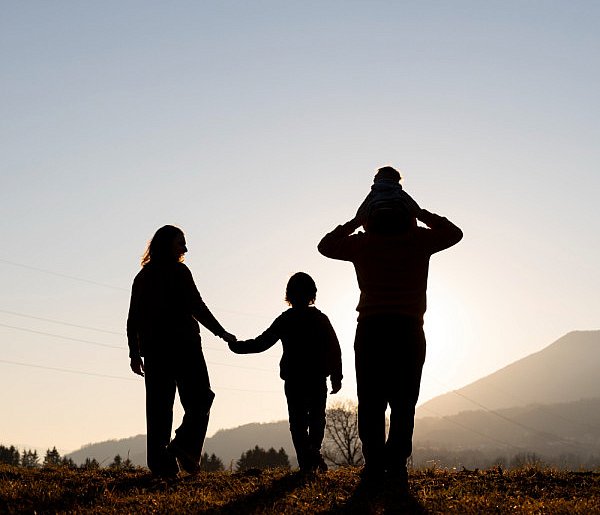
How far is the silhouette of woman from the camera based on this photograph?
926 cm

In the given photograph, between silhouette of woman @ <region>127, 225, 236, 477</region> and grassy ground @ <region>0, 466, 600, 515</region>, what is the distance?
493mm

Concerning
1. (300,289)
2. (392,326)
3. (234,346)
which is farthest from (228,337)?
(392,326)

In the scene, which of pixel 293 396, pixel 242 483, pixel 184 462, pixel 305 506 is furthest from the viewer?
pixel 293 396

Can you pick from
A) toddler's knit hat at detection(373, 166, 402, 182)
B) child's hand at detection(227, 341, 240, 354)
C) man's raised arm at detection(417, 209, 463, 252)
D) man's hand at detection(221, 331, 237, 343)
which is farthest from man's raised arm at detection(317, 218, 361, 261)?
child's hand at detection(227, 341, 240, 354)

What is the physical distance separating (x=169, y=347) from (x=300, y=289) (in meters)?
1.89

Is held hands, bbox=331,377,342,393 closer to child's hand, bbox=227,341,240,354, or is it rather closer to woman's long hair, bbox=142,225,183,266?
child's hand, bbox=227,341,240,354

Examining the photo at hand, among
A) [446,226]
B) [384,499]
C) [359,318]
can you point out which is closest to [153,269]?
[359,318]

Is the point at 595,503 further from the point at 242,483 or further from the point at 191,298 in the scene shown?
the point at 191,298

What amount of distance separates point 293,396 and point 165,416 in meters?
1.77

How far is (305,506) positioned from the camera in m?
6.40

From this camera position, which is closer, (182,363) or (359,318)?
(359,318)

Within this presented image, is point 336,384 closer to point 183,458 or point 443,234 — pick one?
point 183,458

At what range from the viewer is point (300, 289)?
10273mm

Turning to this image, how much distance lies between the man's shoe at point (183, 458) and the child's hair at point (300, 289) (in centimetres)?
235
